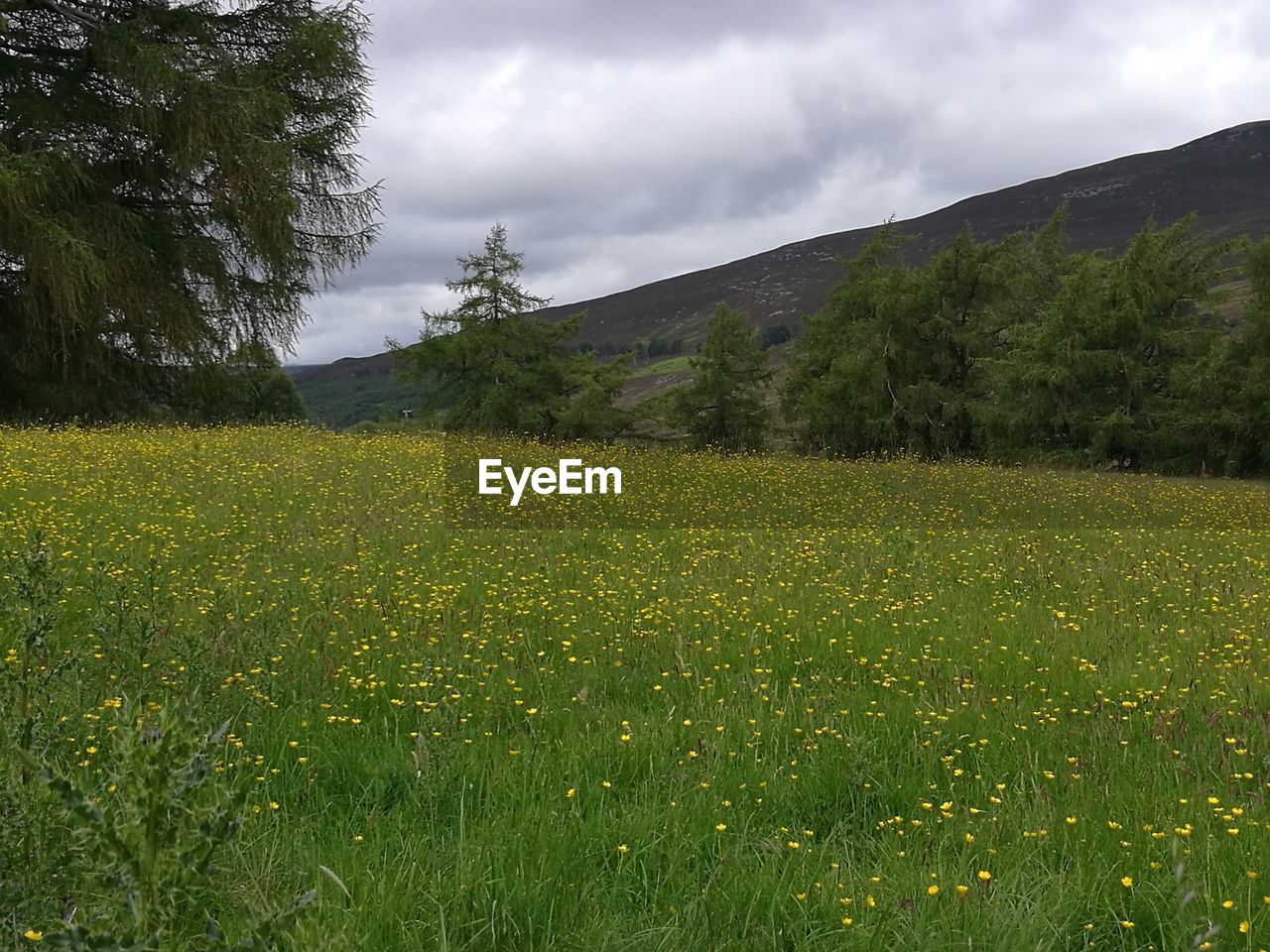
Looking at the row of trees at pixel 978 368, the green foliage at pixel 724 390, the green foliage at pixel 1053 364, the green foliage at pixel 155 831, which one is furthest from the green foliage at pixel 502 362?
the green foliage at pixel 155 831

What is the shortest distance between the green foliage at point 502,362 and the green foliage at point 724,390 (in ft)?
18.5

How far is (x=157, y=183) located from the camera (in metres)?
18.7

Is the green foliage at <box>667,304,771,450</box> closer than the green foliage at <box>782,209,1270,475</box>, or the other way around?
the green foliage at <box>782,209,1270,475</box>

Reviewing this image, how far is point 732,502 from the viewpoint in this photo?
12.4m

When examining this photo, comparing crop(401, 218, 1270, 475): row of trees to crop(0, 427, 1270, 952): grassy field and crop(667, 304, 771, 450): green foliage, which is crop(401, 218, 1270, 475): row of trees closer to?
crop(667, 304, 771, 450): green foliage

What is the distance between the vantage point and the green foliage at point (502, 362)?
28734mm

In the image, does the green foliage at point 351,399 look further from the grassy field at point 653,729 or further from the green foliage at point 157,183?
the grassy field at point 653,729

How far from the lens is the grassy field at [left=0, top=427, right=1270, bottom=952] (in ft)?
8.48

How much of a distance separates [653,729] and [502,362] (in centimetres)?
2629

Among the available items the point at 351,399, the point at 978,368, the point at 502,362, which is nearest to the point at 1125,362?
the point at 978,368

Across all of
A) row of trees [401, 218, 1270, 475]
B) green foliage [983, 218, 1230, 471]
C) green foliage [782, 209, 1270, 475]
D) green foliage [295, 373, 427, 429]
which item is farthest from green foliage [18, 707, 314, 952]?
green foliage [295, 373, 427, 429]

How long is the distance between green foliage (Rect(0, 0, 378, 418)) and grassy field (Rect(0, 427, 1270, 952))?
10.7 m

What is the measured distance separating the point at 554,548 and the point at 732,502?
459 cm

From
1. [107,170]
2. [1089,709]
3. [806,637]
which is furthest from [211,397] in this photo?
[1089,709]
